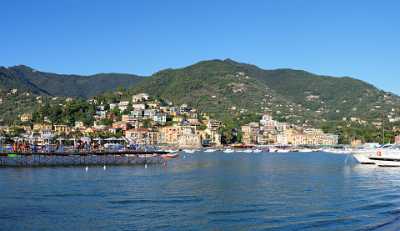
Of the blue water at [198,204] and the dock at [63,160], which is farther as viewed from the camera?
the dock at [63,160]

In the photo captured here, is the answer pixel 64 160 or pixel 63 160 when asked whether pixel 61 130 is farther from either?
pixel 64 160

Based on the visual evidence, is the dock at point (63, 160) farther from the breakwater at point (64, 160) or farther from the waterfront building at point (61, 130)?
the waterfront building at point (61, 130)

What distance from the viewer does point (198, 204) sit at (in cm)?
3884

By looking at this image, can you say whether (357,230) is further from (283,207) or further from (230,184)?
(230,184)

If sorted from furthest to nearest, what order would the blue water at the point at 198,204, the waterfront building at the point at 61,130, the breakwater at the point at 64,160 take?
1. the waterfront building at the point at 61,130
2. the breakwater at the point at 64,160
3. the blue water at the point at 198,204

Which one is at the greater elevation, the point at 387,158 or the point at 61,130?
the point at 61,130

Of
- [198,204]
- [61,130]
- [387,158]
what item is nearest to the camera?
[198,204]

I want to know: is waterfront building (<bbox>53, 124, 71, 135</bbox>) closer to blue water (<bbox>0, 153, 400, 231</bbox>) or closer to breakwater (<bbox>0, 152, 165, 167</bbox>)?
breakwater (<bbox>0, 152, 165, 167</bbox>)

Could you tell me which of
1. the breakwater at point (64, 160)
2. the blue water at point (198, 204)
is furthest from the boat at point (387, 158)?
the breakwater at point (64, 160)

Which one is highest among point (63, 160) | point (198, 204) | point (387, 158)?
point (387, 158)

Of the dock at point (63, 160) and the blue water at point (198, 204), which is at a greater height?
the dock at point (63, 160)

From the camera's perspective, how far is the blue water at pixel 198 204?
1245 inches

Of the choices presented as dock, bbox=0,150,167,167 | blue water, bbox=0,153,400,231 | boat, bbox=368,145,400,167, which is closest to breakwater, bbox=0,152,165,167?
dock, bbox=0,150,167,167

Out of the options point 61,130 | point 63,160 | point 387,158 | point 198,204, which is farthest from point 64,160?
point 61,130
